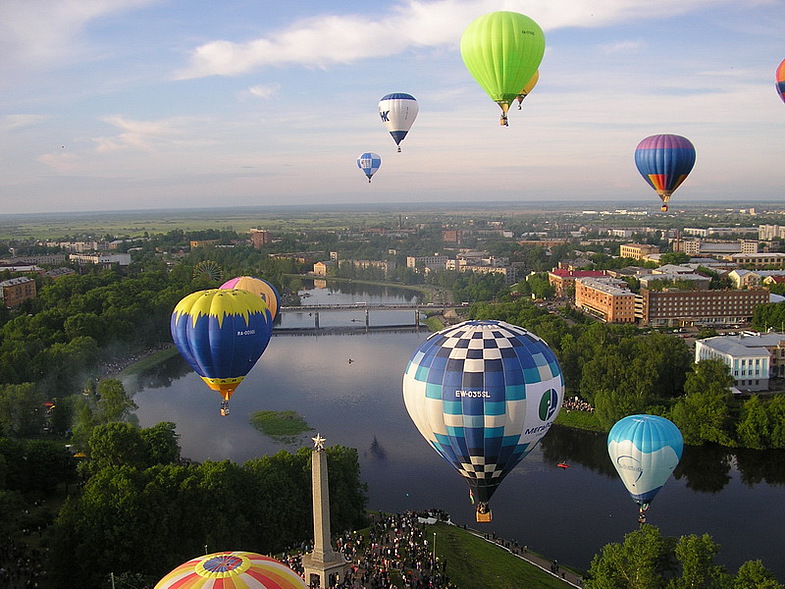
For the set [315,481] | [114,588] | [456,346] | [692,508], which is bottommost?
[692,508]

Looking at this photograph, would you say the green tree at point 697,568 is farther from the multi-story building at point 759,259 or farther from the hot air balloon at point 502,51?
the multi-story building at point 759,259

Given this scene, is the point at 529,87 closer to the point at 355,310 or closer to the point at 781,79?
the point at 781,79

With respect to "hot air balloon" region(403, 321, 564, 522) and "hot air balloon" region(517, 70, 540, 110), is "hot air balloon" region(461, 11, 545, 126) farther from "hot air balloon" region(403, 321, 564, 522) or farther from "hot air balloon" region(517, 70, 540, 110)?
"hot air balloon" region(403, 321, 564, 522)

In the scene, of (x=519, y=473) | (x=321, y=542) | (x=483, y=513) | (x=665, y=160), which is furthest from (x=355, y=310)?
(x=483, y=513)

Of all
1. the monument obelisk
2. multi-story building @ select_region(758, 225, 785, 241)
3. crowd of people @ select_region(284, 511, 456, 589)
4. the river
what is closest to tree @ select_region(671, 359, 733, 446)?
the river

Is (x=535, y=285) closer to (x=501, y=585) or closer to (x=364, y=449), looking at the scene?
(x=364, y=449)

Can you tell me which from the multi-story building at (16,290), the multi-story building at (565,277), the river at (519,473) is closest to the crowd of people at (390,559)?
the river at (519,473)

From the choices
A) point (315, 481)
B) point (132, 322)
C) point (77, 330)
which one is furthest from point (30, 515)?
point (132, 322)

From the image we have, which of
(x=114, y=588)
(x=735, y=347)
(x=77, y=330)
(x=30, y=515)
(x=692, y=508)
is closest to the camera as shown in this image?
(x=114, y=588)
